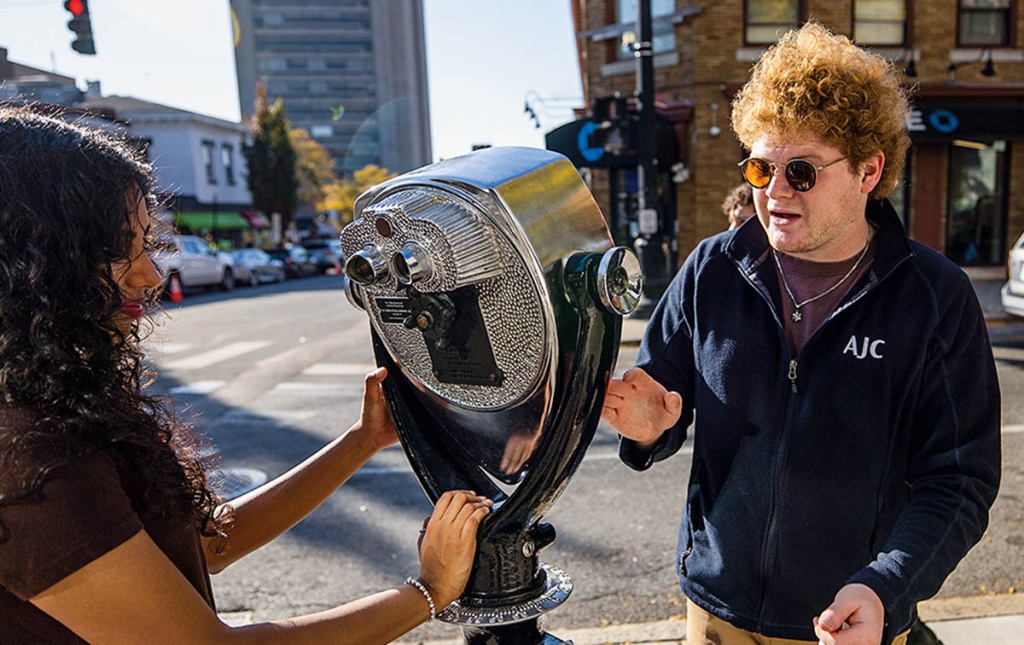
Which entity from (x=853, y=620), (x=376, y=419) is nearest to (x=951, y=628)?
(x=853, y=620)

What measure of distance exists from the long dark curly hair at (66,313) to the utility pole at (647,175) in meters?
8.18

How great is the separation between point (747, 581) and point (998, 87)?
511 inches

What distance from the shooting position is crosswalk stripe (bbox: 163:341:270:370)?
854 cm

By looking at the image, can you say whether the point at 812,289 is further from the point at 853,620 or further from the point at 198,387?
the point at 198,387

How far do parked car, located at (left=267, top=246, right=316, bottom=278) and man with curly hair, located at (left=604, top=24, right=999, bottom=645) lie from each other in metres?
24.9

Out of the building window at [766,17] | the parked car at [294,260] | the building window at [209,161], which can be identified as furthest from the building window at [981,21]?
the building window at [209,161]

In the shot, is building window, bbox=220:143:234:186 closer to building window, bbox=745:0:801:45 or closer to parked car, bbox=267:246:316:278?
parked car, bbox=267:246:316:278

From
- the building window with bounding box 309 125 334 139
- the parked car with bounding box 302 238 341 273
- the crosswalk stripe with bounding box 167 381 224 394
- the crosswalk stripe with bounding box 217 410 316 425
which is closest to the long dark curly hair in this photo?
the crosswalk stripe with bounding box 217 410 316 425

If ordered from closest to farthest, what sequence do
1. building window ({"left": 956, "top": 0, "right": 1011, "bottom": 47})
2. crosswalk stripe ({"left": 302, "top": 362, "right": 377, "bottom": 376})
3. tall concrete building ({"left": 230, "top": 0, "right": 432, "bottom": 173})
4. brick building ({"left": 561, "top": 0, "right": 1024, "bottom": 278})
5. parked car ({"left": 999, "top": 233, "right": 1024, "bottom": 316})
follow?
parked car ({"left": 999, "top": 233, "right": 1024, "bottom": 316}) < crosswalk stripe ({"left": 302, "top": 362, "right": 377, "bottom": 376}) < brick building ({"left": 561, "top": 0, "right": 1024, "bottom": 278}) < building window ({"left": 956, "top": 0, "right": 1011, "bottom": 47}) < tall concrete building ({"left": 230, "top": 0, "right": 432, "bottom": 173})

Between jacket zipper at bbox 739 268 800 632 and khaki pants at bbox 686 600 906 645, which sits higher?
jacket zipper at bbox 739 268 800 632

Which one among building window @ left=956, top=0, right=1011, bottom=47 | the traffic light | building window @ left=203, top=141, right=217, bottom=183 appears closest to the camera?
the traffic light

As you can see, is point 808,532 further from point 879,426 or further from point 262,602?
point 262,602

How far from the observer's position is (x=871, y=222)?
1.58m

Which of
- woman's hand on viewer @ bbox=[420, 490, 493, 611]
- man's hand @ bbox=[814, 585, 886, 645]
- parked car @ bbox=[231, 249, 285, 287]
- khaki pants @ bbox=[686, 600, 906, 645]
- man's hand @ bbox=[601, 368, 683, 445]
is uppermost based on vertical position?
man's hand @ bbox=[601, 368, 683, 445]
